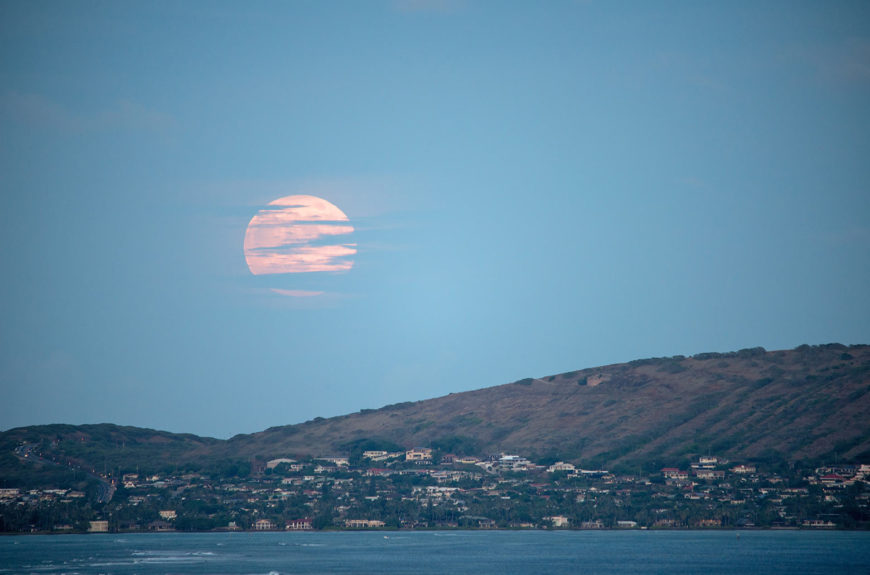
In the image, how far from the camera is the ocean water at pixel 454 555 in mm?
132750

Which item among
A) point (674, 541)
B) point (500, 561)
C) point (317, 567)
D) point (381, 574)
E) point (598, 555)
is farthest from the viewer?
point (674, 541)

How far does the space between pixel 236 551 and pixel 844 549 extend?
96.4 meters

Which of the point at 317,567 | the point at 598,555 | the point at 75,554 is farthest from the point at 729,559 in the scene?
the point at 75,554

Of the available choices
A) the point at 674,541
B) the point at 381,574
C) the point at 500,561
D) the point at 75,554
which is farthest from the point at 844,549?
the point at 75,554

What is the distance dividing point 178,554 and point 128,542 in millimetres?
37159

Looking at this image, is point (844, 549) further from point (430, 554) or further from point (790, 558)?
point (430, 554)

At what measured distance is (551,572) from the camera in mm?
128750

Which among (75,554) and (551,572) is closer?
(551,572)

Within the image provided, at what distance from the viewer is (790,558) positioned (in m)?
147

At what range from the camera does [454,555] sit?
517 ft

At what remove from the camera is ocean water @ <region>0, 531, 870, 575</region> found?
436 feet

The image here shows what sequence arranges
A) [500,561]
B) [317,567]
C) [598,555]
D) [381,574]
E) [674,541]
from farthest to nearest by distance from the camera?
[674,541] → [598,555] → [500,561] → [317,567] → [381,574]

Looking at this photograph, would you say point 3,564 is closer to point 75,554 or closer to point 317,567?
point 75,554

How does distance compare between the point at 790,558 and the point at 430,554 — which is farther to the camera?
the point at 430,554
